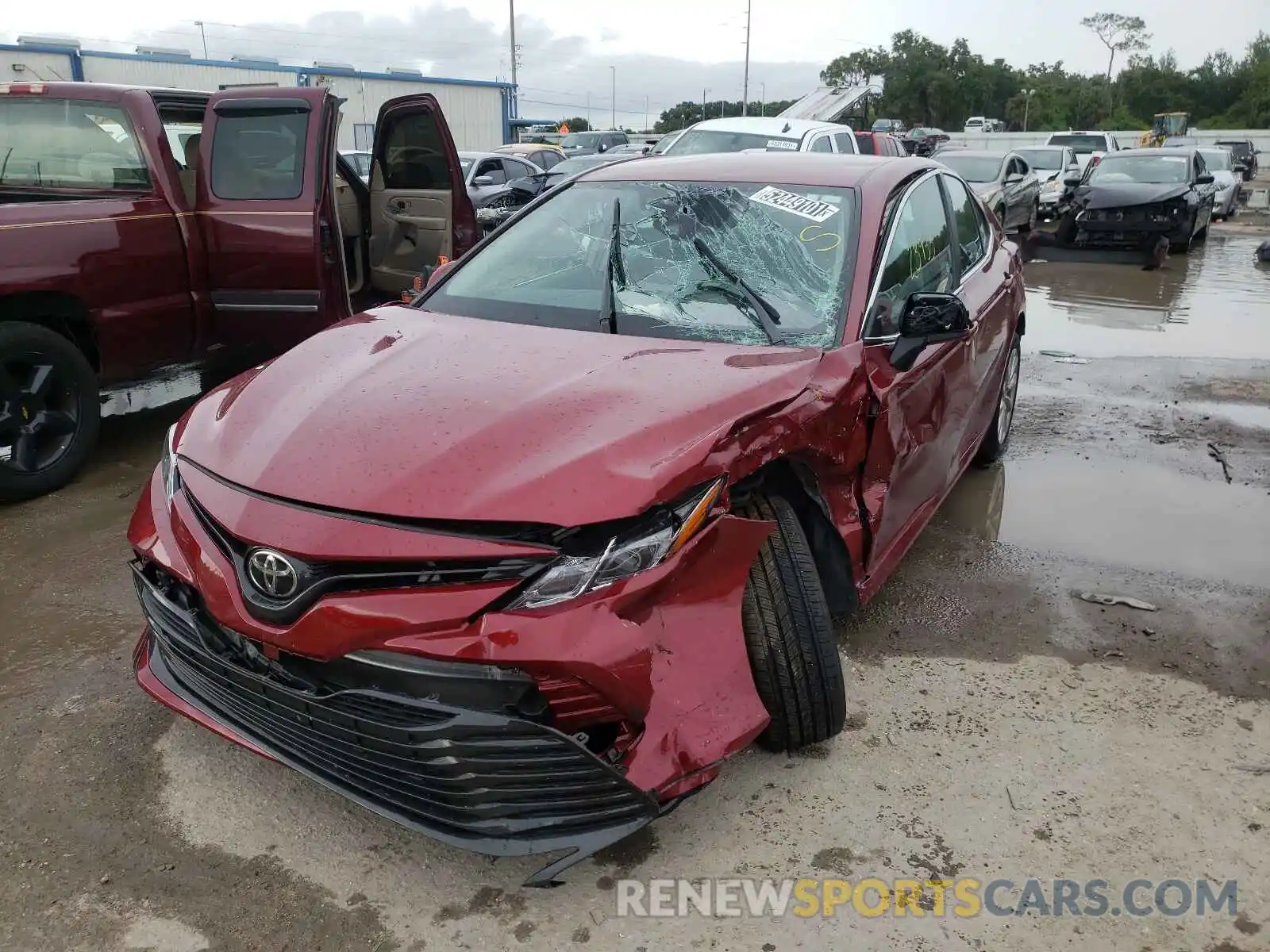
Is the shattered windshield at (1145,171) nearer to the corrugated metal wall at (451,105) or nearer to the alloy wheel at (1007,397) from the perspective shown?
the alloy wheel at (1007,397)

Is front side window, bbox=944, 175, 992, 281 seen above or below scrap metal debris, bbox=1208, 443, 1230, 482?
above

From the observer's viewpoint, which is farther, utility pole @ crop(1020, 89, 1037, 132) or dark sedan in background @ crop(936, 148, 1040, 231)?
utility pole @ crop(1020, 89, 1037, 132)

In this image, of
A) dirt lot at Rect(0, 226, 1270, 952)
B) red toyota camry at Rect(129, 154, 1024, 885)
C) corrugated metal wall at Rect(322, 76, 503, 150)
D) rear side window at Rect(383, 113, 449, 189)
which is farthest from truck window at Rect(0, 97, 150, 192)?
corrugated metal wall at Rect(322, 76, 503, 150)

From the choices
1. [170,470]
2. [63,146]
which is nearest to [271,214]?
[63,146]

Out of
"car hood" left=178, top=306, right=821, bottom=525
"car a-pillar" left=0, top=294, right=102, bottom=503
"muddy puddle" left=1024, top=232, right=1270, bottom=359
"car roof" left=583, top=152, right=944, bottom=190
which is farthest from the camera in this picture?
"muddy puddle" left=1024, top=232, right=1270, bottom=359

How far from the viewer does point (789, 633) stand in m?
2.56

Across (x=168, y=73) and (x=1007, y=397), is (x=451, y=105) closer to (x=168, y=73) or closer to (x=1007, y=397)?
(x=168, y=73)

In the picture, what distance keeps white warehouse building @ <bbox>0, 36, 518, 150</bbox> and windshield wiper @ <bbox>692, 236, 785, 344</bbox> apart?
2294 cm

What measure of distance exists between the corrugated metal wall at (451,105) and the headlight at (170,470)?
31.1 metres

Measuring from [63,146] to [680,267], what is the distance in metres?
3.62

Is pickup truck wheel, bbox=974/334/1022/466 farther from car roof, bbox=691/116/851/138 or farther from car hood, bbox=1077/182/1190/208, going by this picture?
car hood, bbox=1077/182/1190/208

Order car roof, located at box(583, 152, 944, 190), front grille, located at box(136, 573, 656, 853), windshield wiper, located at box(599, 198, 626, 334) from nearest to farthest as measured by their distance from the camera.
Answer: front grille, located at box(136, 573, 656, 853) < windshield wiper, located at box(599, 198, 626, 334) < car roof, located at box(583, 152, 944, 190)

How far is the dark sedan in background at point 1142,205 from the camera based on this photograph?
44.3 feet

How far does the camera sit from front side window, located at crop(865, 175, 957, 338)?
314 cm
